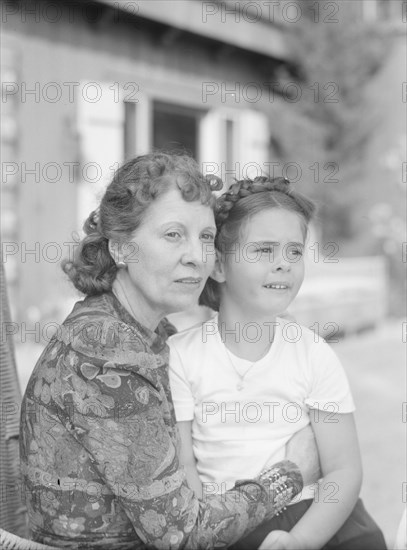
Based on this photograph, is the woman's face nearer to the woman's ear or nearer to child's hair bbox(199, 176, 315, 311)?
the woman's ear

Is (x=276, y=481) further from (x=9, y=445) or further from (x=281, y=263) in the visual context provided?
(x=9, y=445)

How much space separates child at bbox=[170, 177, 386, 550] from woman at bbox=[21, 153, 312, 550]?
10cm

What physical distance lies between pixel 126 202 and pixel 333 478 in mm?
648

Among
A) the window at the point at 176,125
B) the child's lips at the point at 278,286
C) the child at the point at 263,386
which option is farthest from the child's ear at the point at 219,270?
the window at the point at 176,125

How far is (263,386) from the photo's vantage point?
1.54m

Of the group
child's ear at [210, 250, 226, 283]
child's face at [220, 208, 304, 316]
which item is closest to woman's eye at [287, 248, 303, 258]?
child's face at [220, 208, 304, 316]

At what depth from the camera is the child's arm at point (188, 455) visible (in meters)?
1.51

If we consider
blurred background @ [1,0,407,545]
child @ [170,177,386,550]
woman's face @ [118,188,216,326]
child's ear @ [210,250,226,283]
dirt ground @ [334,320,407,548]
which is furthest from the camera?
blurred background @ [1,0,407,545]

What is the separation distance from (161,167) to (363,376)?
4.15m

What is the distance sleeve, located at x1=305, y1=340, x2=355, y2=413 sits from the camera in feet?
4.95

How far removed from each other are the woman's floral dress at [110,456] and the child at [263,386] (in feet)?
0.54

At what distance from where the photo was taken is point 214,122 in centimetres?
679

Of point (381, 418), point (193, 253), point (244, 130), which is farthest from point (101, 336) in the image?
point (244, 130)

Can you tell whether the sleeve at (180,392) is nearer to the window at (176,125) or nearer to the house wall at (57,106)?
the house wall at (57,106)
